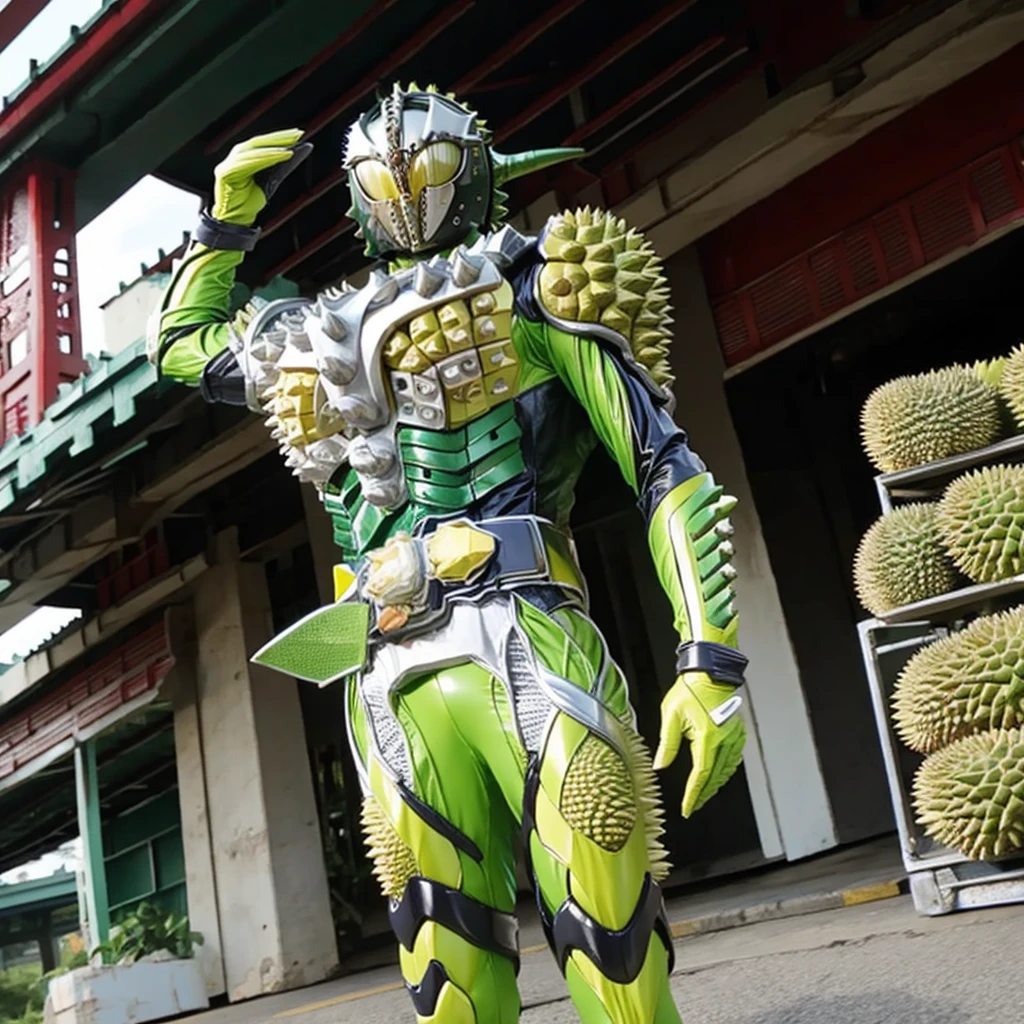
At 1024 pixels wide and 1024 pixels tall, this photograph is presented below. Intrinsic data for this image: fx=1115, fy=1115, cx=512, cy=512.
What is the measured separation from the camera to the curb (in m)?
3.76

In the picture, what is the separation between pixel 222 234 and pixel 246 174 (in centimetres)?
13

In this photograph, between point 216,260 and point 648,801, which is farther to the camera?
point 216,260

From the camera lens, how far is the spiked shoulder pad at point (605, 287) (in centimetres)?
178

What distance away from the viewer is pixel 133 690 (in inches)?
289

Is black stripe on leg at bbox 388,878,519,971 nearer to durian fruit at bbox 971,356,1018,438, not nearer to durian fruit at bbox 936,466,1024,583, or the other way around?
durian fruit at bbox 936,466,1024,583

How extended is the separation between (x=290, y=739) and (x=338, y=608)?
4952mm

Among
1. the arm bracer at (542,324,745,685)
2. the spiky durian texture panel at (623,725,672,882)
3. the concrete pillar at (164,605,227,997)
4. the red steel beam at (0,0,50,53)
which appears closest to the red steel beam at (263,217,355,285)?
the red steel beam at (0,0,50,53)

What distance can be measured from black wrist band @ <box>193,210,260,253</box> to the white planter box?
462cm

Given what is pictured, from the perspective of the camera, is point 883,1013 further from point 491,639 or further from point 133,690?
point 133,690

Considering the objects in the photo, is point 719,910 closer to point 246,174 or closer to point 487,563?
point 487,563

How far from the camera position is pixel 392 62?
5.10 metres

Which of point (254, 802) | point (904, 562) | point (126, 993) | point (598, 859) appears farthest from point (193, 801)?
point (598, 859)

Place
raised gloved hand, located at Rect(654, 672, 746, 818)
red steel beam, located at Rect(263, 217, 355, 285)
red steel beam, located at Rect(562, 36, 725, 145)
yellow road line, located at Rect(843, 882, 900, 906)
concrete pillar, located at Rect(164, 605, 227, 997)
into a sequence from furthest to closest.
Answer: concrete pillar, located at Rect(164, 605, 227, 997), red steel beam, located at Rect(263, 217, 355, 285), red steel beam, located at Rect(562, 36, 725, 145), yellow road line, located at Rect(843, 882, 900, 906), raised gloved hand, located at Rect(654, 672, 746, 818)

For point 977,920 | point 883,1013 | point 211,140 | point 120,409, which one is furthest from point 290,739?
point 883,1013
